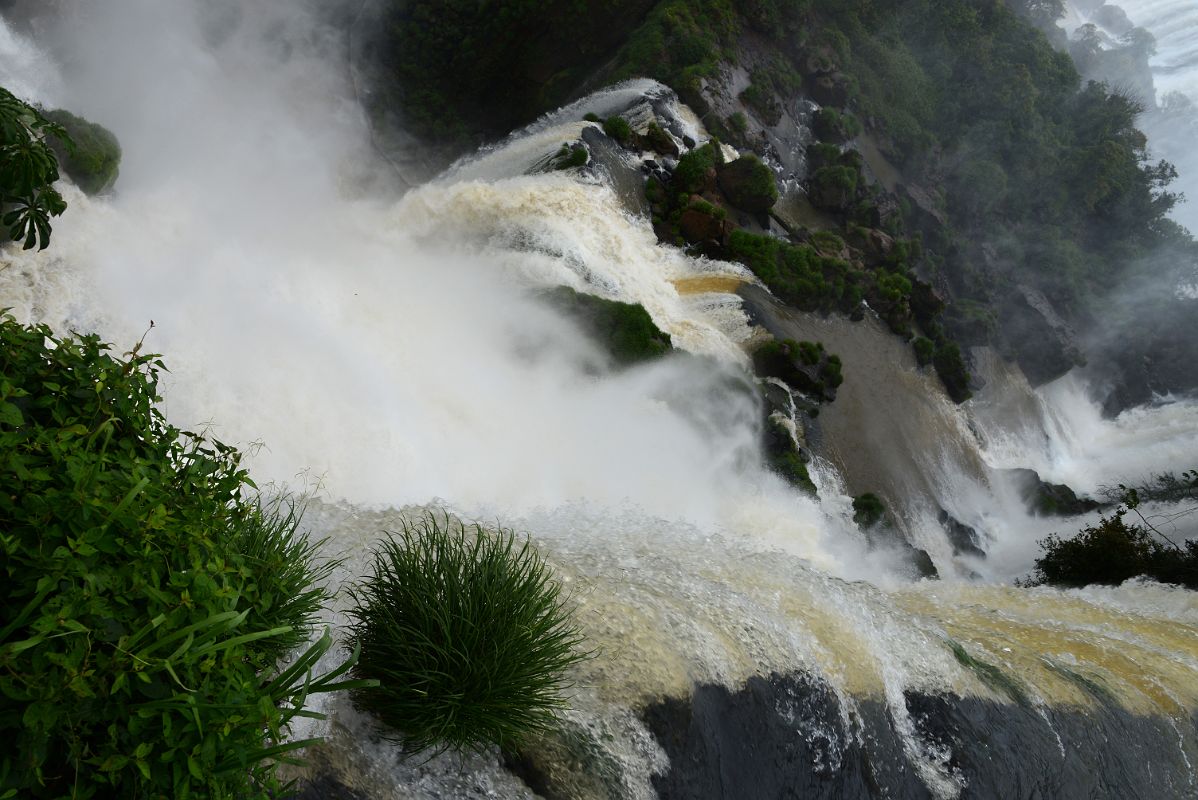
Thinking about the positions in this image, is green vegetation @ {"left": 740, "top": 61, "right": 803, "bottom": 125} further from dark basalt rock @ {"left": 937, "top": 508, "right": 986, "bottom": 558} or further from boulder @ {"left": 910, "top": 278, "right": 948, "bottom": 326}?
dark basalt rock @ {"left": 937, "top": 508, "right": 986, "bottom": 558}

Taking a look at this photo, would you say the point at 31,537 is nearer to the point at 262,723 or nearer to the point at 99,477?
the point at 99,477

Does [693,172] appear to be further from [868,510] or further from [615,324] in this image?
[868,510]

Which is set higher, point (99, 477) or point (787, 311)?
point (787, 311)

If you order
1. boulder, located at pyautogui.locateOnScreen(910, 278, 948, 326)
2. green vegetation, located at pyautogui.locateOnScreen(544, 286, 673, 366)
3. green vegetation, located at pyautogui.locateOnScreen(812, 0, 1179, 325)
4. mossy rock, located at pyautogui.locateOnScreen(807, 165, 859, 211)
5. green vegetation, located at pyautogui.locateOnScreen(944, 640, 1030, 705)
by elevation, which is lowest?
green vegetation, located at pyautogui.locateOnScreen(944, 640, 1030, 705)

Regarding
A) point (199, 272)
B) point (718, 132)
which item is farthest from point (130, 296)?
point (718, 132)

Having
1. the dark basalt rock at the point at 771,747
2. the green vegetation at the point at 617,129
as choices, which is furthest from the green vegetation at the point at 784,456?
the dark basalt rock at the point at 771,747

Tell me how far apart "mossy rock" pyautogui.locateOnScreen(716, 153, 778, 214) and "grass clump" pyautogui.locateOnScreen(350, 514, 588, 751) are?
1818 centimetres

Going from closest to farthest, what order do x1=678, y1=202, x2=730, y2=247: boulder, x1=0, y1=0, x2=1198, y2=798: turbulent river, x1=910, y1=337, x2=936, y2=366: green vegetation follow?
x1=0, y1=0, x2=1198, y2=798: turbulent river → x1=678, y1=202, x2=730, y2=247: boulder → x1=910, y1=337, x2=936, y2=366: green vegetation

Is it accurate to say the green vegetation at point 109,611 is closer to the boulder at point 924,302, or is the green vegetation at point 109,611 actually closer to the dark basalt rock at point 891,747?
the dark basalt rock at point 891,747

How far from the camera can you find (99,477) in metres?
3.05

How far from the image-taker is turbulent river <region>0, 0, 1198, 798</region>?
22.1 feet

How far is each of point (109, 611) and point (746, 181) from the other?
66.6 ft

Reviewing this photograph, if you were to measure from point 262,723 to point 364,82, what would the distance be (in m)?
23.5

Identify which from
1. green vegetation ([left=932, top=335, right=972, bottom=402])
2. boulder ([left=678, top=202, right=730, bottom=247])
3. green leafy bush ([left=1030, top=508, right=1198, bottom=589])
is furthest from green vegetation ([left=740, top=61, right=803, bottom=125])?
green leafy bush ([left=1030, top=508, right=1198, bottom=589])
